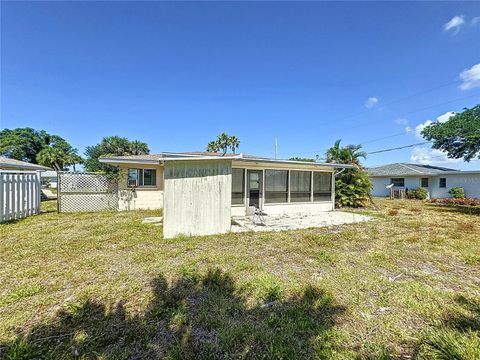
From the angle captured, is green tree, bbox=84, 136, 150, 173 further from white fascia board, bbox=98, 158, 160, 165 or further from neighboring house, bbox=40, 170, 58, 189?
white fascia board, bbox=98, 158, 160, 165

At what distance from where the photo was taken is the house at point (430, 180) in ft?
63.8

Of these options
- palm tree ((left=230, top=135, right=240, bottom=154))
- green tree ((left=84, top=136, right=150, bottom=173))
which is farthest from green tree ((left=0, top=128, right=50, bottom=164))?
palm tree ((left=230, top=135, right=240, bottom=154))

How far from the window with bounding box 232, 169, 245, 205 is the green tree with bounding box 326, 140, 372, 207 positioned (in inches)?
264

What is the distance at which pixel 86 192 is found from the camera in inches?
414

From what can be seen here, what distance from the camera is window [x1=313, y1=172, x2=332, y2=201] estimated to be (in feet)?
37.9

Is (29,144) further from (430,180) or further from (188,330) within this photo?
(430,180)

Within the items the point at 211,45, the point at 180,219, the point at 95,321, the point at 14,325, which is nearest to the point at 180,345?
the point at 95,321

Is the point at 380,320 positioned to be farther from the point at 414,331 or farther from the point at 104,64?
the point at 104,64

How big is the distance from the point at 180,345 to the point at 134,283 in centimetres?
165

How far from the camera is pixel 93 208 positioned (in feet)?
35.0

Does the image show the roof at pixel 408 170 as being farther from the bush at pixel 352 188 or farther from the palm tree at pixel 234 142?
the palm tree at pixel 234 142

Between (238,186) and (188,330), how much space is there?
7.38 meters

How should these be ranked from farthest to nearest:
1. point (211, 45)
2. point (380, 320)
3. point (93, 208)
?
point (211, 45) → point (93, 208) → point (380, 320)

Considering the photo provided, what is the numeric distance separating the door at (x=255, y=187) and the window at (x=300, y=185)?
1776 millimetres
